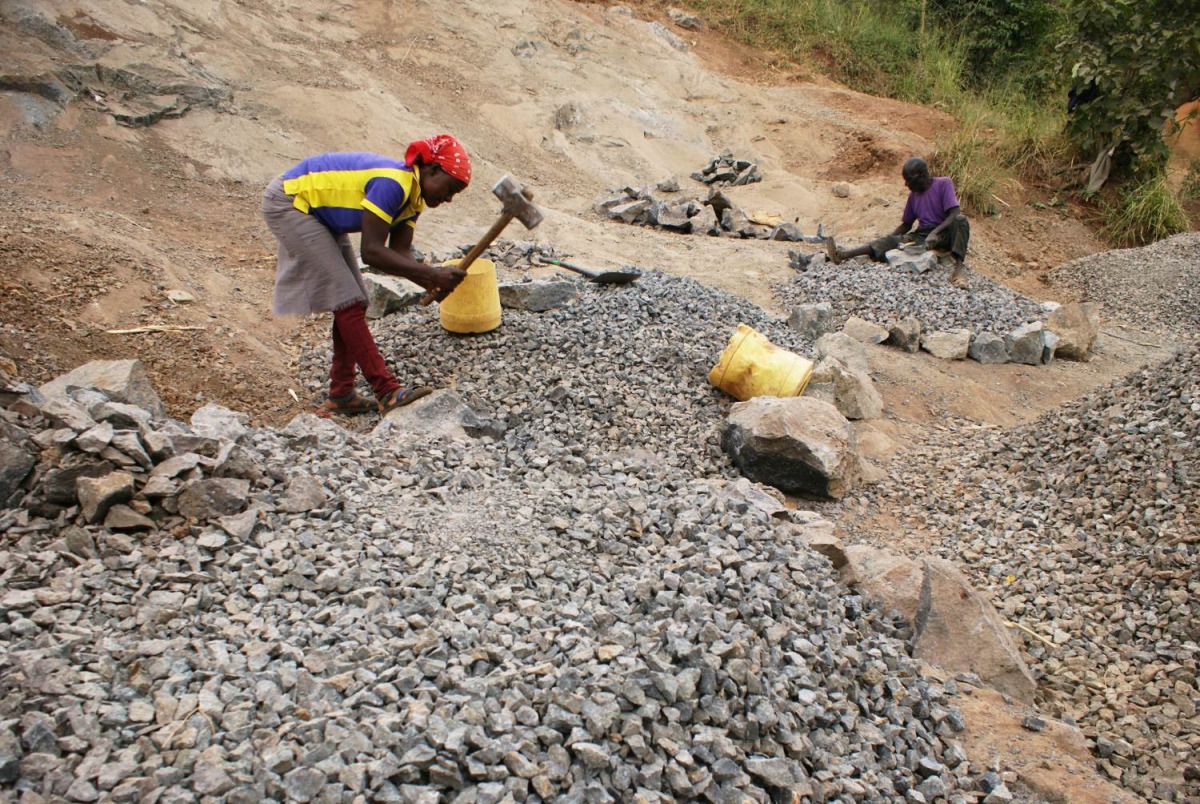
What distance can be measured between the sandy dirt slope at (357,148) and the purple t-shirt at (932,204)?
107 centimetres

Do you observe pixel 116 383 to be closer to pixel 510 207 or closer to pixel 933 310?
pixel 510 207

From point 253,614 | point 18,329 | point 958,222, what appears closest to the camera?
point 253,614

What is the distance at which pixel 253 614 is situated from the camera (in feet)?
7.46

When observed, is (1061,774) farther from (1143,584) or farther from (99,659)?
(99,659)

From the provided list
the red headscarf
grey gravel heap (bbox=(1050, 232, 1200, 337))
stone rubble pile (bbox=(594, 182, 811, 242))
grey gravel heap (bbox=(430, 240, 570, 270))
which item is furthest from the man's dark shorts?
the red headscarf

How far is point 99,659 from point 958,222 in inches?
284

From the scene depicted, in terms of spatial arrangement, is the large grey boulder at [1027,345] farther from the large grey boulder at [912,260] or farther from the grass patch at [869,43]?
the grass patch at [869,43]

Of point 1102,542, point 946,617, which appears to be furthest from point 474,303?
point 1102,542

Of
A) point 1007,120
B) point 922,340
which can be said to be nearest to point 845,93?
point 1007,120

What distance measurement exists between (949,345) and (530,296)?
10.4 ft

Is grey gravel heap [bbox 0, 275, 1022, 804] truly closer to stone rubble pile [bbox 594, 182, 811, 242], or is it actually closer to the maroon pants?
the maroon pants

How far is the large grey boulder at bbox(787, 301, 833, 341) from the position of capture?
18.9ft

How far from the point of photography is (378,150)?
8.25m

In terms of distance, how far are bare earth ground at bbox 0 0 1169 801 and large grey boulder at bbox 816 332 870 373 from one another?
24cm
